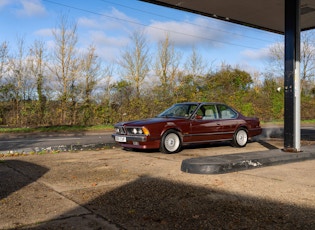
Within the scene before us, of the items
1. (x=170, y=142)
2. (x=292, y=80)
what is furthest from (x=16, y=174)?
(x=292, y=80)

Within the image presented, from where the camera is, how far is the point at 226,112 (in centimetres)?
1094

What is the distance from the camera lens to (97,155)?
911cm

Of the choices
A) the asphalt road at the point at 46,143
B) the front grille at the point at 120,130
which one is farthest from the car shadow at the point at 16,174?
the asphalt road at the point at 46,143

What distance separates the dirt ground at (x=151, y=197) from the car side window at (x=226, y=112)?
3704 millimetres

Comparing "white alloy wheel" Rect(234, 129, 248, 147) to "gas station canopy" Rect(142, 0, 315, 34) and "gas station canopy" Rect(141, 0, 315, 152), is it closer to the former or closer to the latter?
"gas station canopy" Rect(141, 0, 315, 152)

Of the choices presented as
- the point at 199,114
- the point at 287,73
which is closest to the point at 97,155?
the point at 199,114

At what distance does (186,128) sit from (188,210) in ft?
18.8

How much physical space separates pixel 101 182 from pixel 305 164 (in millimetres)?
4509

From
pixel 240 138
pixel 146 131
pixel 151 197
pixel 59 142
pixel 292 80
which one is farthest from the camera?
pixel 59 142

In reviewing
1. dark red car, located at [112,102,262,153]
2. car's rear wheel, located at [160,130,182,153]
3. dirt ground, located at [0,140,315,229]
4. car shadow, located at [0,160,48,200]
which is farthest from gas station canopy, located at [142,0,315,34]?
car shadow, located at [0,160,48,200]

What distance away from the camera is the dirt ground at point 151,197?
3697mm

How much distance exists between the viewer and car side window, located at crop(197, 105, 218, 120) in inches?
406

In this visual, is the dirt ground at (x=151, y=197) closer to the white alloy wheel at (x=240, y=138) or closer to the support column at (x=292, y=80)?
the support column at (x=292, y=80)

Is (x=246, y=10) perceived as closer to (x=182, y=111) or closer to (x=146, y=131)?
(x=182, y=111)
